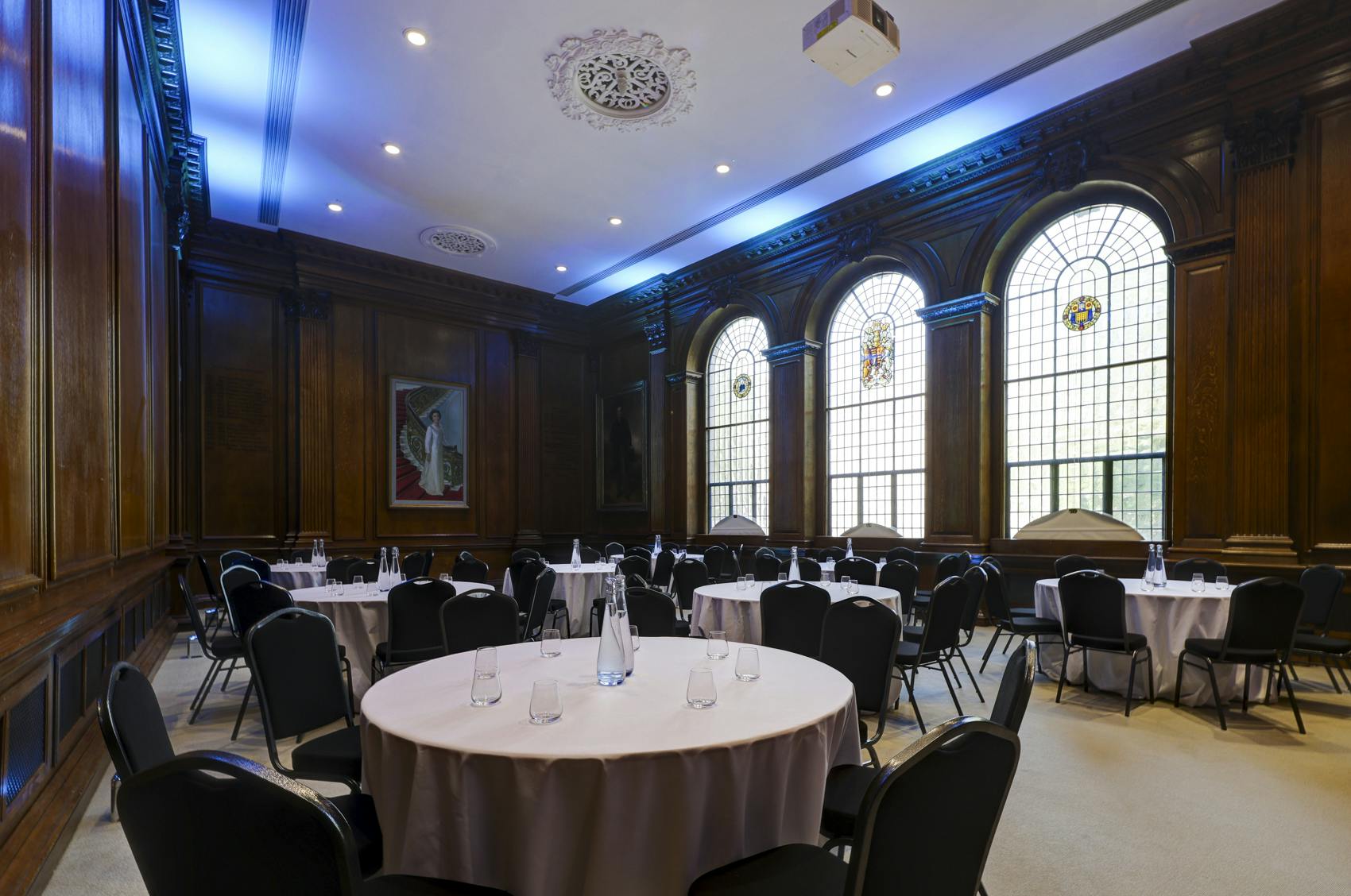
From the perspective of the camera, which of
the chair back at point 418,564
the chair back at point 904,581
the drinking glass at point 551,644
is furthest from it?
the chair back at point 418,564

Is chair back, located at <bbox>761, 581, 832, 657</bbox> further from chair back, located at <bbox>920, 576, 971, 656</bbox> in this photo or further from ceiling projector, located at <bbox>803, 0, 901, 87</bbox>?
ceiling projector, located at <bbox>803, 0, 901, 87</bbox>

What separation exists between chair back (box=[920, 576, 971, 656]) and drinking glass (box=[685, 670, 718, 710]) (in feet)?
8.10

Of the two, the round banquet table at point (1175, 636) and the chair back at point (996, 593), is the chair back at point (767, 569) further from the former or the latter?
the round banquet table at point (1175, 636)

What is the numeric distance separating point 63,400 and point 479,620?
2.17m

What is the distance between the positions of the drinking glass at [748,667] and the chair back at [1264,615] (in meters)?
3.62

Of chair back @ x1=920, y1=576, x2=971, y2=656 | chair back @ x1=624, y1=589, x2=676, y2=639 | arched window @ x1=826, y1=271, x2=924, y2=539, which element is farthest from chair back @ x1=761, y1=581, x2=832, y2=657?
arched window @ x1=826, y1=271, x2=924, y2=539

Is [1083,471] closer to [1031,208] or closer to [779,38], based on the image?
[1031,208]

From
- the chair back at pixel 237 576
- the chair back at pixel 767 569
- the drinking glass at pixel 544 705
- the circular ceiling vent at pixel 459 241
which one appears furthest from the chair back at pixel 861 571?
the circular ceiling vent at pixel 459 241

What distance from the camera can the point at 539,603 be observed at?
193 inches

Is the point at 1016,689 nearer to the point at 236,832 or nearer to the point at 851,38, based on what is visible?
the point at 236,832

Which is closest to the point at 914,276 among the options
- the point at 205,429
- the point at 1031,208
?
the point at 1031,208

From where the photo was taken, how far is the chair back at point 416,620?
14.0 ft

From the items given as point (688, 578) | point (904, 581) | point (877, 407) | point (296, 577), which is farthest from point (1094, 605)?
point (296, 577)

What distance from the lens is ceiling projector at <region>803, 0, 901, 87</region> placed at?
478 centimetres
